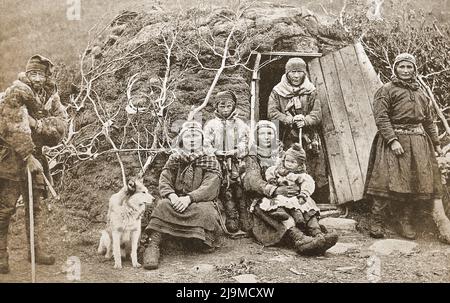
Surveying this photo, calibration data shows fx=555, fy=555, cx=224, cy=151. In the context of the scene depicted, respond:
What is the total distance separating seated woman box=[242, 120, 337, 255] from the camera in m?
5.65

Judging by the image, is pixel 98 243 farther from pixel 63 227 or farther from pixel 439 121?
pixel 439 121

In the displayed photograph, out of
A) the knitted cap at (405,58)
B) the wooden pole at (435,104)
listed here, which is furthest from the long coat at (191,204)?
the wooden pole at (435,104)

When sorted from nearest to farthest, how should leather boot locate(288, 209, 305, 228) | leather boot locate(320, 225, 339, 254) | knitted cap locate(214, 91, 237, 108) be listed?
leather boot locate(320, 225, 339, 254)
leather boot locate(288, 209, 305, 228)
knitted cap locate(214, 91, 237, 108)

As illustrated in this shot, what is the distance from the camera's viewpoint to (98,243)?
589 centimetres

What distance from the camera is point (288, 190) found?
5.90 meters

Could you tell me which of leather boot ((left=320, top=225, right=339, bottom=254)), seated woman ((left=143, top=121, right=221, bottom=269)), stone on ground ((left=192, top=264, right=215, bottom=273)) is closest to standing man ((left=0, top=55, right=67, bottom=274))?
seated woman ((left=143, top=121, right=221, bottom=269))

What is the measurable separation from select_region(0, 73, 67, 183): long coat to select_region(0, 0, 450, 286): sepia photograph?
2cm

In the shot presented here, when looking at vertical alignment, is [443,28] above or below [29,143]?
above

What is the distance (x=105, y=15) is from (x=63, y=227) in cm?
248

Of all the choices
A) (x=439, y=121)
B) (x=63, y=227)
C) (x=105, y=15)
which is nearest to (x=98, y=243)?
(x=63, y=227)

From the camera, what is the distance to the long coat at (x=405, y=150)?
19.7ft

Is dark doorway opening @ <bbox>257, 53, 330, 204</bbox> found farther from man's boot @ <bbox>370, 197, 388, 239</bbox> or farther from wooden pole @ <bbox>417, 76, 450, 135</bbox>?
man's boot @ <bbox>370, 197, 388, 239</bbox>

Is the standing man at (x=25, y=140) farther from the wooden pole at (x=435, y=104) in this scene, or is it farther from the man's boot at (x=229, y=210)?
the wooden pole at (x=435, y=104)

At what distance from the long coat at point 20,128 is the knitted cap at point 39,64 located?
0.45ft
